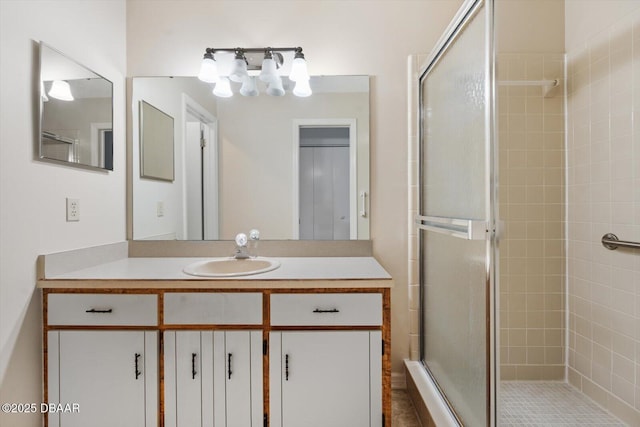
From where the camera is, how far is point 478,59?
1068 millimetres

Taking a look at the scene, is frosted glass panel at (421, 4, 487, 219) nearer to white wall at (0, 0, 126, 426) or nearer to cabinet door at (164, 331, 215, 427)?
cabinet door at (164, 331, 215, 427)

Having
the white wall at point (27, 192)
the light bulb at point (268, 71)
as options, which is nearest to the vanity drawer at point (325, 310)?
the white wall at point (27, 192)

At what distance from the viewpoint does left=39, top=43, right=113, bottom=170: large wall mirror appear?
136 cm

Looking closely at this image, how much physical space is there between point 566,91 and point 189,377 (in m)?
2.36

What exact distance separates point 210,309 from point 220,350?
17cm

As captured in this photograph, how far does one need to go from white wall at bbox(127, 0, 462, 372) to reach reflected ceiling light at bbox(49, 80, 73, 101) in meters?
0.51

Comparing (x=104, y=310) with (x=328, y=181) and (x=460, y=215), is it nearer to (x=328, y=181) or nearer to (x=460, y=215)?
(x=328, y=181)

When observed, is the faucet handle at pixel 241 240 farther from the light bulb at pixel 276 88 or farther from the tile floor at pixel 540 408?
the tile floor at pixel 540 408

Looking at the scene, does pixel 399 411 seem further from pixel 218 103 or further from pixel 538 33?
pixel 538 33

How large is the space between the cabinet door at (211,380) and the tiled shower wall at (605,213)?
1638mm

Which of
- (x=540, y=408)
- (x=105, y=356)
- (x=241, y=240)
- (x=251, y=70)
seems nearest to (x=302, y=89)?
(x=251, y=70)

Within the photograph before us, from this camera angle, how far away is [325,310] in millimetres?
1334

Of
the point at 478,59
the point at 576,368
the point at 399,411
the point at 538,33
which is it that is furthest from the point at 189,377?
the point at 538,33

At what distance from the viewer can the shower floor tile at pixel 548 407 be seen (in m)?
1.52
